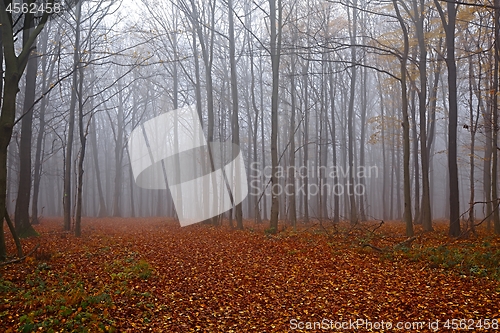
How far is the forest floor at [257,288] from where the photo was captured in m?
5.22

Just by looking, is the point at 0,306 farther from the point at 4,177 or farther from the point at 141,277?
the point at 4,177

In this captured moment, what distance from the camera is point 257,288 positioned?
22.7 ft

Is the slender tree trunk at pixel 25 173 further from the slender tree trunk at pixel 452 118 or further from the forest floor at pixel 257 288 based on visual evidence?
the slender tree trunk at pixel 452 118

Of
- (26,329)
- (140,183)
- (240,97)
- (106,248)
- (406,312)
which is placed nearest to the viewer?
(26,329)

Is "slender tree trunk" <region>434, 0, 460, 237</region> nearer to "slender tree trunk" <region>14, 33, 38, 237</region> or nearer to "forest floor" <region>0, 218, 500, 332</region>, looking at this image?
"forest floor" <region>0, 218, 500, 332</region>

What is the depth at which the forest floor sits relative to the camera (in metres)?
5.22

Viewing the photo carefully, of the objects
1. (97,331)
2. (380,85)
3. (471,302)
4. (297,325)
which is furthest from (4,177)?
(380,85)

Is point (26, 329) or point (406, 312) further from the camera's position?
point (406, 312)

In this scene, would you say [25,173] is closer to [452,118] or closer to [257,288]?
[257,288]

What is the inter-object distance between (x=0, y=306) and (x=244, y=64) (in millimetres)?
23255

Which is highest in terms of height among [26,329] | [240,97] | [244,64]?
[244,64]

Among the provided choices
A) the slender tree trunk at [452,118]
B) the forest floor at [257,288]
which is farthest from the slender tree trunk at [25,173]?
the slender tree trunk at [452,118]

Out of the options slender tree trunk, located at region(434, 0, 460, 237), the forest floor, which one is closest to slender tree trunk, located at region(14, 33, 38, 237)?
the forest floor

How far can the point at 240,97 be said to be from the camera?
1022 inches
